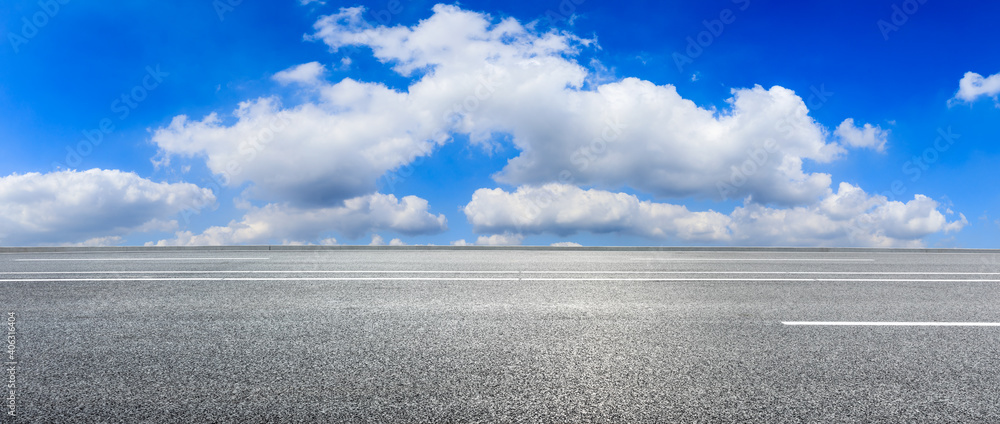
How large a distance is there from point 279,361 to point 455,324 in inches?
77.1

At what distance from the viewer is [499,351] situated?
15.9ft

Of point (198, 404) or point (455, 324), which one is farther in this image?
point (455, 324)

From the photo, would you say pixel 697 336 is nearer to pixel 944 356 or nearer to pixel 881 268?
pixel 944 356

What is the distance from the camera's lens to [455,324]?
233 inches

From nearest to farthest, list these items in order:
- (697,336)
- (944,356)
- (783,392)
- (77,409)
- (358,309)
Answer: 1. (77,409)
2. (783,392)
3. (944,356)
4. (697,336)
5. (358,309)

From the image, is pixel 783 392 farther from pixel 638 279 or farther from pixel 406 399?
pixel 638 279

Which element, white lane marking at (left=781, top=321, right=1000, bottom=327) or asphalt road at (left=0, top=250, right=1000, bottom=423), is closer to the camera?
asphalt road at (left=0, top=250, right=1000, bottom=423)

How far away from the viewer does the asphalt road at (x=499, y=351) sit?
367 centimetres

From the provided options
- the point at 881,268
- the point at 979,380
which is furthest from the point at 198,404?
the point at 881,268

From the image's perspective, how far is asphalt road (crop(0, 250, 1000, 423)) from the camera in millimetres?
3666

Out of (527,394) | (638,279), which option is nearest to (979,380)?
(527,394)

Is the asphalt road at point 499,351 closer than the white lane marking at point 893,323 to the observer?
Yes

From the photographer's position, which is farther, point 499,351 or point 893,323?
point 893,323

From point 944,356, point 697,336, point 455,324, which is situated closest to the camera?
point 944,356
